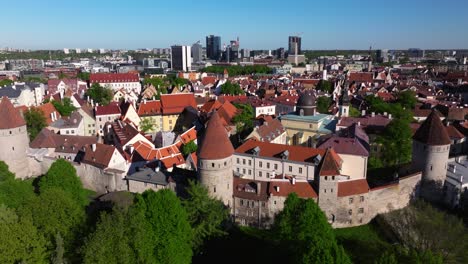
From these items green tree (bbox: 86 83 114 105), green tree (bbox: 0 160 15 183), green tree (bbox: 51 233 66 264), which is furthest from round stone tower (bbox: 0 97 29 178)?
green tree (bbox: 86 83 114 105)

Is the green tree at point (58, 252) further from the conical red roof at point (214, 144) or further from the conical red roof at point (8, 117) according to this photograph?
the conical red roof at point (8, 117)

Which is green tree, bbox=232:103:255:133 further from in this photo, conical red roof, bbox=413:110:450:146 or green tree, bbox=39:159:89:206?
green tree, bbox=39:159:89:206

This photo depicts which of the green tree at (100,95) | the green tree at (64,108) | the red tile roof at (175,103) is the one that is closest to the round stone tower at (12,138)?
the green tree at (64,108)

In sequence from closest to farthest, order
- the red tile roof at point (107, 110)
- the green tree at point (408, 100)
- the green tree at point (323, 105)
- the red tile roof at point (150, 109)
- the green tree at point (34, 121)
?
the green tree at point (34, 121)
the red tile roof at point (107, 110)
the red tile roof at point (150, 109)
the green tree at point (323, 105)
the green tree at point (408, 100)

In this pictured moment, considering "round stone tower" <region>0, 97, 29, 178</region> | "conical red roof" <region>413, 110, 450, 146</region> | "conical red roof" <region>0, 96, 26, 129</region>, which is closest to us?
"conical red roof" <region>413, 110, 450, 146</region>

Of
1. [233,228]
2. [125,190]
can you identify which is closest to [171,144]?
[125,190]

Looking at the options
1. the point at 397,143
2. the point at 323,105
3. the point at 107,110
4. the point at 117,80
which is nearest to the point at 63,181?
the point at 107,110
